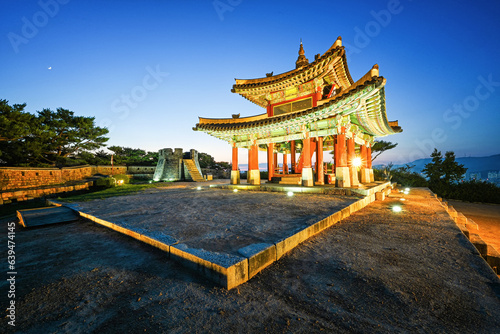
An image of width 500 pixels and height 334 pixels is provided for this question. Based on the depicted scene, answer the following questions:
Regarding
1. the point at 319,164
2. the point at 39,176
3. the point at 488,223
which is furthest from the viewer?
the point at 39,176

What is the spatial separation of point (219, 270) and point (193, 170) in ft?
76.5

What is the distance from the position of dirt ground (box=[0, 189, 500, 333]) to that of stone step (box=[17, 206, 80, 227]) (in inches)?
66.1

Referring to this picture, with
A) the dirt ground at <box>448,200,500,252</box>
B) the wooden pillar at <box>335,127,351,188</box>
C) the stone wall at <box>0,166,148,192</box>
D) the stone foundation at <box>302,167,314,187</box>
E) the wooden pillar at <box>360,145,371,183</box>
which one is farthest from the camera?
the stone wall at <box>0,166,148,192</box>

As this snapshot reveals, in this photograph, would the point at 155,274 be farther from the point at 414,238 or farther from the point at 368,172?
the point at 368,172

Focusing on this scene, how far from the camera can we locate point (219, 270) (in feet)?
6.73

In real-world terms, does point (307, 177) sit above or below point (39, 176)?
below

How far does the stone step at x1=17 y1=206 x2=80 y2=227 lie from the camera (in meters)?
4.50

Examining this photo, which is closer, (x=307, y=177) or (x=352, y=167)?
(x=352, y=167)

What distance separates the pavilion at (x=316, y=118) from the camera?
26.5 feet

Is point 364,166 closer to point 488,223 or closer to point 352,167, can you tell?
point 352,167

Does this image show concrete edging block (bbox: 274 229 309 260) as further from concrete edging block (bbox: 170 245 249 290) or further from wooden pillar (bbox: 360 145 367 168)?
wooden pillar (bbox: 360 145 367 168)

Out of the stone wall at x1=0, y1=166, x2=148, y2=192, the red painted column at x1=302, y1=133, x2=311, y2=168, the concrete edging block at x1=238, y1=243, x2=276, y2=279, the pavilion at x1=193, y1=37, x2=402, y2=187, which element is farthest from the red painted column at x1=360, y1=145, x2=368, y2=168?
the stone wall at x1=0, y1=166, x2=148, y2=192

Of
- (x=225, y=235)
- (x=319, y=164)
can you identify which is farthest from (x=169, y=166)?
(x=225, y=235)

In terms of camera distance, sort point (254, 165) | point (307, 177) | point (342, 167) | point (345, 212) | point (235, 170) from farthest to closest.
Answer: point (235, 170), point (254, 165), point (307, 177), point (342, 167), point (345, 212)
